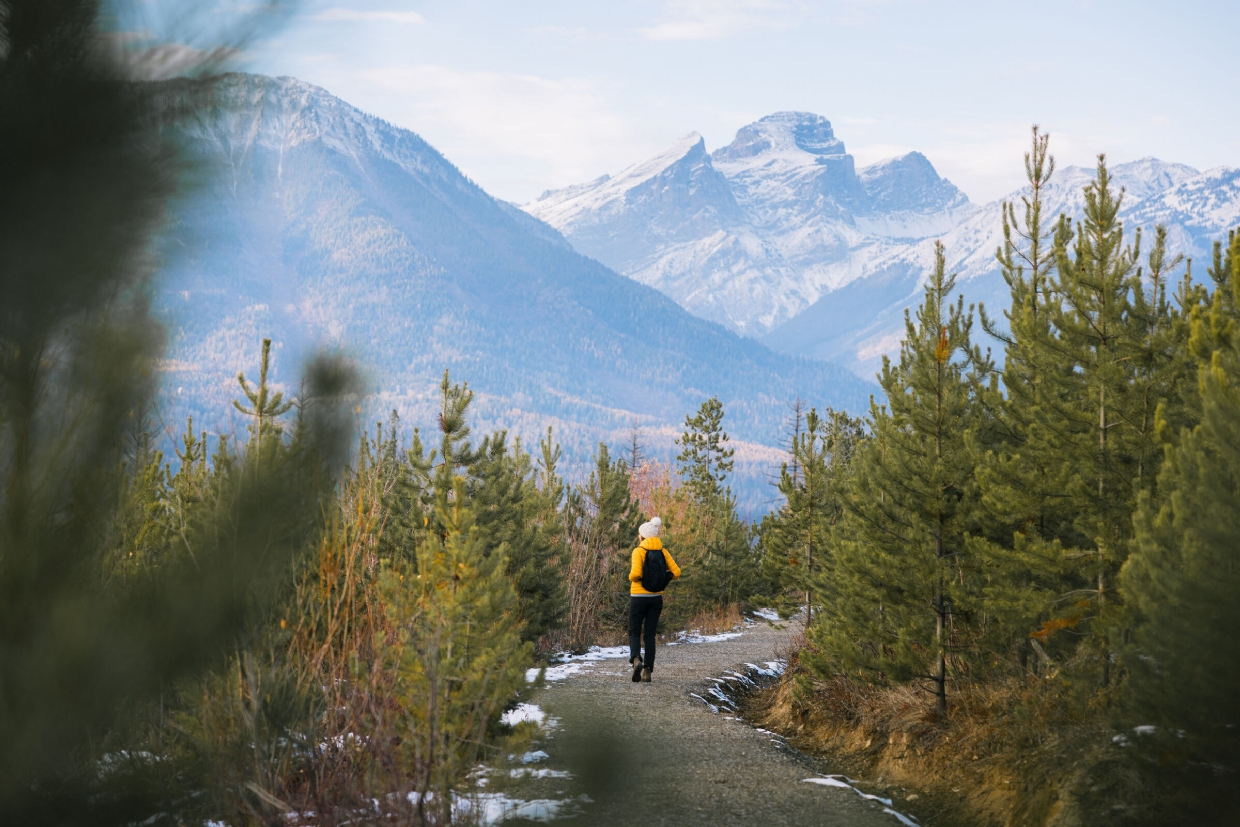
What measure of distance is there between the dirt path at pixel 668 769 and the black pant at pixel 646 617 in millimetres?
411

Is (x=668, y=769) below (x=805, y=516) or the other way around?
below

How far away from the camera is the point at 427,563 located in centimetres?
486

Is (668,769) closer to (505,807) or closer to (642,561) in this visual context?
(505,807)

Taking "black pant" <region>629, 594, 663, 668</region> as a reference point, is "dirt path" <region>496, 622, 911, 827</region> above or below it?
below

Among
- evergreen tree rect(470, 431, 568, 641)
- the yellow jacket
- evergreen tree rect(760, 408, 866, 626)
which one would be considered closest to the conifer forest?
evergreen tree rect(470, 431, 568, 641)

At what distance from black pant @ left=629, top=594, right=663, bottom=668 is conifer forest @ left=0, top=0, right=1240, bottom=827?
60.3 inches

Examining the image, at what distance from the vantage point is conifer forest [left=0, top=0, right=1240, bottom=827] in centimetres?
210

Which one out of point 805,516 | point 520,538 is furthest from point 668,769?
point 805,516

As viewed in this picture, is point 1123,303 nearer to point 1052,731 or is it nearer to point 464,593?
point 1052,731

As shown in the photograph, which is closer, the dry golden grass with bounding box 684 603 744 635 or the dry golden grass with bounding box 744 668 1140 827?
the dry golden grass with bounding box 744 668 1140 827


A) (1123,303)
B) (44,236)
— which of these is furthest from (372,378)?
(1123,303)

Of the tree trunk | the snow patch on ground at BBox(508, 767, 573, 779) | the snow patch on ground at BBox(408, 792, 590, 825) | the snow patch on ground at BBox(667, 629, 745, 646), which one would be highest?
the tree trunk

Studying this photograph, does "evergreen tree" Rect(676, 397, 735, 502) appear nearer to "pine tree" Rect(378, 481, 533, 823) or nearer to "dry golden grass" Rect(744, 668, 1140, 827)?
"dry golden grass" Rect(744, 668, 1140, 827)

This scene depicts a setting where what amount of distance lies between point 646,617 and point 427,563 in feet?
19.9
